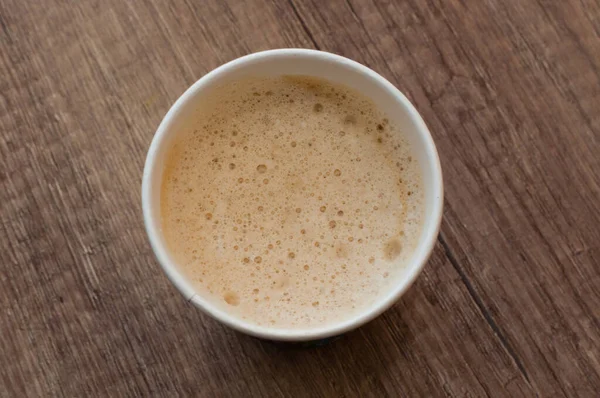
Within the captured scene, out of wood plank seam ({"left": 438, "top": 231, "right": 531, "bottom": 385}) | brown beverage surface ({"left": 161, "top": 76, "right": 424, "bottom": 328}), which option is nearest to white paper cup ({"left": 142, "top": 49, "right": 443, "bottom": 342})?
brown beverage surface ({"left": 161, "top": 76, "right": 424, "bottom": 328})

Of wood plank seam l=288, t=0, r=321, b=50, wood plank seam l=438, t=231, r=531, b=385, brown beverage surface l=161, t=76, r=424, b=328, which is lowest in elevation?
wood plank seam l=438, t=231, r=531, b=385

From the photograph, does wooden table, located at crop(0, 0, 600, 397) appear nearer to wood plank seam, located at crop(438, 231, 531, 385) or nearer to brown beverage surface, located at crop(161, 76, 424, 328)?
wood plank seam, located at crop(438, 231, 531, 385)

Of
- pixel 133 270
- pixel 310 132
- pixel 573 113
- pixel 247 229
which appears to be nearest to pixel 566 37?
pixel 573 113

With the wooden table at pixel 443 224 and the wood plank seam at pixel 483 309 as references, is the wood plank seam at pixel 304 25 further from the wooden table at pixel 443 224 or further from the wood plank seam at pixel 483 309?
the wood plank seam at pixel 483 309

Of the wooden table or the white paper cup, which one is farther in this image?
the wooden table

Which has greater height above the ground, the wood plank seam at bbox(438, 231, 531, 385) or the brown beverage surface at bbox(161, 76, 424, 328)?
the brown beverage surface at bbox(161, 76, 424, 328)

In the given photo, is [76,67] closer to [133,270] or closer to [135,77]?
[135,77]

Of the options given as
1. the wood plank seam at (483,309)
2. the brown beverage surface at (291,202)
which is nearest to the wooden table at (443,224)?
the wood plank seam at (483,309)
